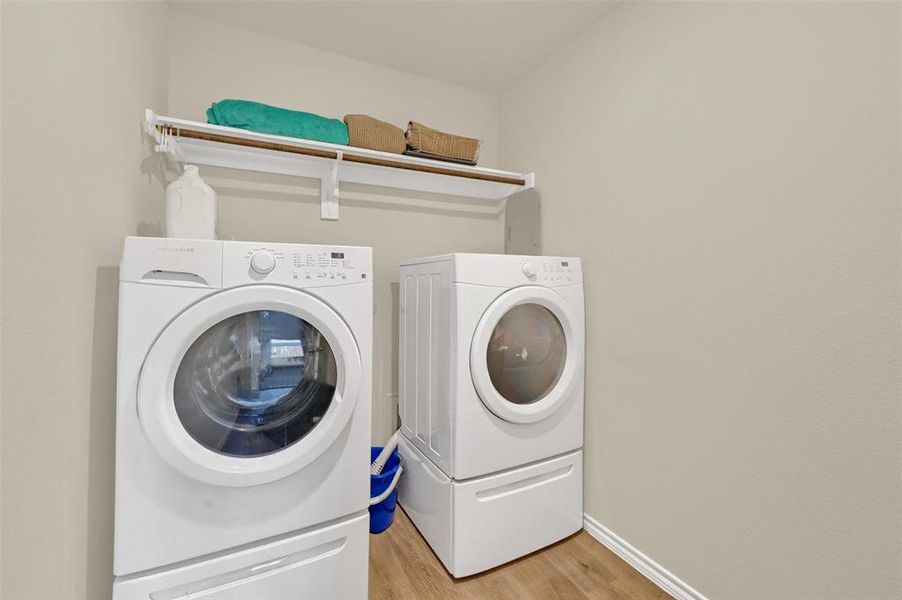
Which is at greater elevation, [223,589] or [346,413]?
[346,413]

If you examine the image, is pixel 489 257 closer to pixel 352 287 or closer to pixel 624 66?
pixel 352 287

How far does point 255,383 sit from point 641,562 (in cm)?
157

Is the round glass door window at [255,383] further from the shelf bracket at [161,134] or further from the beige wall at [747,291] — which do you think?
the beige wall at [747,291]

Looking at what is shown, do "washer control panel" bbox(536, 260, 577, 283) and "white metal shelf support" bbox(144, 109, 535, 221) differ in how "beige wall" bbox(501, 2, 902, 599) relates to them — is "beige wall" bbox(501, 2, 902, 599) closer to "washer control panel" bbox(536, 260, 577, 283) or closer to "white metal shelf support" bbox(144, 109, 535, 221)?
"washer control panel" bbox(536, 260, 577, 283)

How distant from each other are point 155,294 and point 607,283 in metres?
1.60

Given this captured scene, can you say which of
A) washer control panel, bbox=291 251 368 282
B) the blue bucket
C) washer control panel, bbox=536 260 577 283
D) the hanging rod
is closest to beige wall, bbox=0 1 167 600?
the hanging rod

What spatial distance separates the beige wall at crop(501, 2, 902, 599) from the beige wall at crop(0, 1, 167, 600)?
1.75 m

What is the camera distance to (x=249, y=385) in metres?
1.15

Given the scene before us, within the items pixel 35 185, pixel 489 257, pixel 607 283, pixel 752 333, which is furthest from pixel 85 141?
pixel 752 333

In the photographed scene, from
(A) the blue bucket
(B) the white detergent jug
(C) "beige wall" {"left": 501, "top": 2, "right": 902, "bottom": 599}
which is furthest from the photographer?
(A) the blue bucket

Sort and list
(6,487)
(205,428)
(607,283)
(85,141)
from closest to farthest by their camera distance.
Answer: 1. (6,487)
2. (85,141)
3. (205,428)
4. (607,283)

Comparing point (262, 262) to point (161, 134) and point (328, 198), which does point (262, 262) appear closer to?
point (161, 134)

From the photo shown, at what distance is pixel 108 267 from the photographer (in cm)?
109

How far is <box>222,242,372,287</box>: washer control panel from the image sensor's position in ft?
3.51
